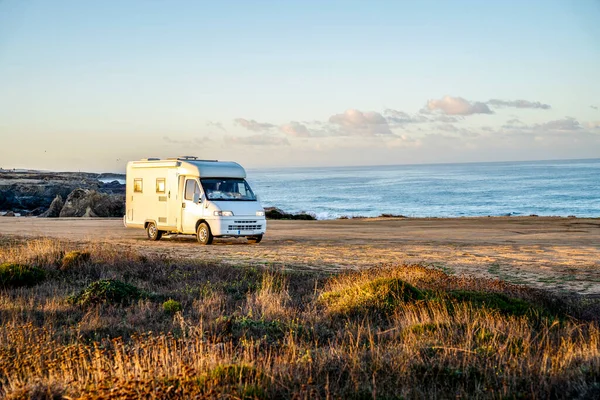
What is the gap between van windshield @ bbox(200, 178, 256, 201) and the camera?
22.4m

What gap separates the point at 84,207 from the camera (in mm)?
44281

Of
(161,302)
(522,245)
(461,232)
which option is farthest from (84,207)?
(161,302)

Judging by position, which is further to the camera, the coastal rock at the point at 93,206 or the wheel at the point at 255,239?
the coastal rock at the point at 93,206

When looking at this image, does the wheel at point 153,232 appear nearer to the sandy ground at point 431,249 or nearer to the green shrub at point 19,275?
the sandy ground at point 431,249

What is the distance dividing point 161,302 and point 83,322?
2.30m

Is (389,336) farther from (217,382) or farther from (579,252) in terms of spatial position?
(579,252)

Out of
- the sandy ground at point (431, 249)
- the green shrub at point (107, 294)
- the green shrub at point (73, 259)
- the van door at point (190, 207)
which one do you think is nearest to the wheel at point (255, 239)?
the sandy ground at point (431, 249)

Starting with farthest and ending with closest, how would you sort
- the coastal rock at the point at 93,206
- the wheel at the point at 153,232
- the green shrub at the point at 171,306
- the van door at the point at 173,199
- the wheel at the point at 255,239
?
the coastal rock at the point at 93,206 < the wheel at the point at 153,232 < the wheel at the point at 255,239 < the van door at the point at 173,199 < the green shrub at the point at 171,306

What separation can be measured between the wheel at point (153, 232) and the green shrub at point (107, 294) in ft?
40.0

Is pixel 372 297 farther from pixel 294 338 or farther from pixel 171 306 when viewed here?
pixel 171 306

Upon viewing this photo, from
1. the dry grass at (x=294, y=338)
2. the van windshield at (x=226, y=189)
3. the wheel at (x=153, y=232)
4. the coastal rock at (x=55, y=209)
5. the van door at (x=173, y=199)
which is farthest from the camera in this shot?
the coastal rock at (x=55, y=209)

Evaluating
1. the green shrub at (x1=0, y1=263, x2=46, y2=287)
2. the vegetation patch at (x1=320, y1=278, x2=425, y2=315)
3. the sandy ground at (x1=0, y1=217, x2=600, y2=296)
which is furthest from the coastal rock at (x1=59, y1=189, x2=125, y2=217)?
the vegetation patch at (x1=320, y1=278, x2=425, y2=315)

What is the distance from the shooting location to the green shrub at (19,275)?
13.7m

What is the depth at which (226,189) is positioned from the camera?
2273 centimetres
